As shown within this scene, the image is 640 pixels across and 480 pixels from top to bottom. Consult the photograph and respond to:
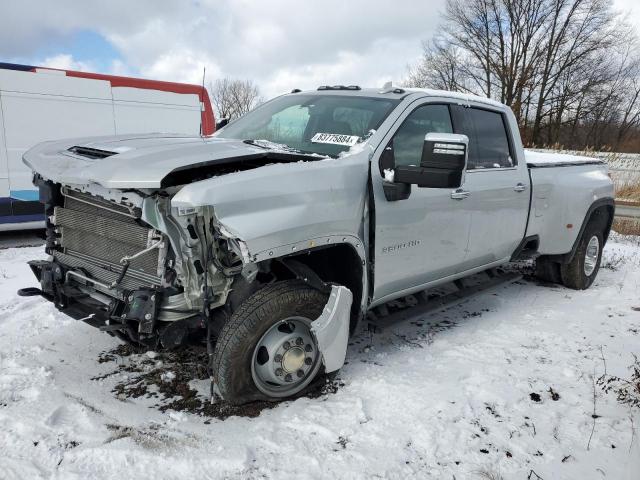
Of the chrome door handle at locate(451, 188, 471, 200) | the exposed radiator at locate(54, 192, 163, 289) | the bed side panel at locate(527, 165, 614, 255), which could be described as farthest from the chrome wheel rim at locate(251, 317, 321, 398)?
the bed side panel at locate(527, 165, 614, 255)

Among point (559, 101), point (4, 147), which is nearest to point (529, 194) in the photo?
point (4, 147)

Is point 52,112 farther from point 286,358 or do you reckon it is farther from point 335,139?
point 286,358

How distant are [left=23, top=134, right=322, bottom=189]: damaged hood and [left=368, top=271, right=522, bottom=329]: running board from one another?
1.33 m

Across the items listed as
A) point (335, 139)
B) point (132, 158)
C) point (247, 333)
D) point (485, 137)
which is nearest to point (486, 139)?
point (485, 137)

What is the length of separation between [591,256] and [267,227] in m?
4.79

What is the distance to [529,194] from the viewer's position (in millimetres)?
4754

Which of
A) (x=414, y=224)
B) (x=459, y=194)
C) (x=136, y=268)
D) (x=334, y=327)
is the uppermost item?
(x=459, y=194)

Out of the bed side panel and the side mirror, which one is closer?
the side mirror

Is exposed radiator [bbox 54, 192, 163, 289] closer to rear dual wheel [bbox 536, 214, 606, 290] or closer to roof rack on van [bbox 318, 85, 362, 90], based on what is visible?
roof rack on van [bbox 318, 85, 362, 90]

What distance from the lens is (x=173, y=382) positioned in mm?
3309

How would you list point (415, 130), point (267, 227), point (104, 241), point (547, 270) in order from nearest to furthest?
point (267, 227)
point (104, 241)
point (415, 130)
point (547, 270)

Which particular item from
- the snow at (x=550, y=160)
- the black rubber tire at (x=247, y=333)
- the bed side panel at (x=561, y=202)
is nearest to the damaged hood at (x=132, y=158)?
the black rubber tire at (x=247, y=333)

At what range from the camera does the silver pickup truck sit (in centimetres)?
269

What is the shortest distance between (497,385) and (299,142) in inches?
82.8
